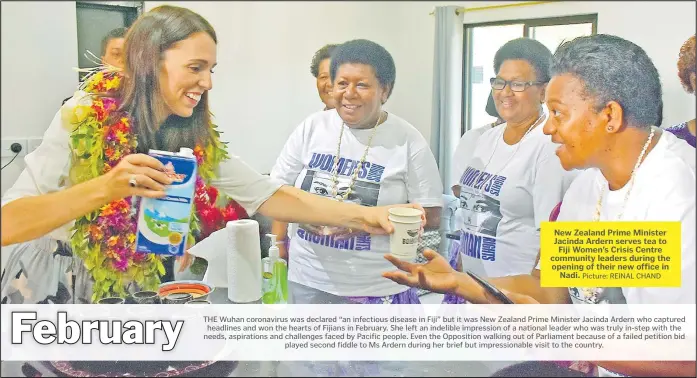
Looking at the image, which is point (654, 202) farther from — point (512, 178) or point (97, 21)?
point (97, 21)

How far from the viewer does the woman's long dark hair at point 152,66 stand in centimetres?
138

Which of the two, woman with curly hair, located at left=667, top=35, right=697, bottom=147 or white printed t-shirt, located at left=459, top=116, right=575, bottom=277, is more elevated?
woman with curly hair, located at left=667, top=35, right=697, bottom=147

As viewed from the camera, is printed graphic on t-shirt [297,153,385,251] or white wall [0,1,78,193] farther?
printed graphic on t-shirt [297,153,385,251]

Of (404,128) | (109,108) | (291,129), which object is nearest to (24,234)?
(109,108)

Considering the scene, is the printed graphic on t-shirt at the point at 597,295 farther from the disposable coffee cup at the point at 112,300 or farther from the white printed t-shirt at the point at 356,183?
the disposable coffee cup at the point at 112,300

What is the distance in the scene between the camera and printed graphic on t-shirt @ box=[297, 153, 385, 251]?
1480 mm

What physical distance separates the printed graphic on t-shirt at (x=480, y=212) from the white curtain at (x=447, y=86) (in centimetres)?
5

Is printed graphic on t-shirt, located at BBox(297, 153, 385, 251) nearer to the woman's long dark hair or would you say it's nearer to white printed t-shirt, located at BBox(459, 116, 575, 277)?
white printed t-shirt, located at BBox(459, 116, 575, 277)

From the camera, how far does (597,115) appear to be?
1.33m

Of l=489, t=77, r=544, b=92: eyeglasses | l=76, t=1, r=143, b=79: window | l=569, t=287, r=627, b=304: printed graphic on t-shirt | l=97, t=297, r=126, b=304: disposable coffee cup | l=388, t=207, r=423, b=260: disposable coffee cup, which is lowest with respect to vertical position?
l=97, t=297, r=126, b=304: disposable coffee cup

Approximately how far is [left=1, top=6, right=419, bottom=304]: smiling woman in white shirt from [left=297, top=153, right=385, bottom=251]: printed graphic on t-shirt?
0.13ft

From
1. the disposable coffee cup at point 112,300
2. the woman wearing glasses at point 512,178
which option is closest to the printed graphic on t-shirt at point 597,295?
the woman wearing glasses at point 512,178

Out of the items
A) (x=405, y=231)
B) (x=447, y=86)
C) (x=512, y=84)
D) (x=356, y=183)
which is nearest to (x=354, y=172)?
(x=356, y=183)

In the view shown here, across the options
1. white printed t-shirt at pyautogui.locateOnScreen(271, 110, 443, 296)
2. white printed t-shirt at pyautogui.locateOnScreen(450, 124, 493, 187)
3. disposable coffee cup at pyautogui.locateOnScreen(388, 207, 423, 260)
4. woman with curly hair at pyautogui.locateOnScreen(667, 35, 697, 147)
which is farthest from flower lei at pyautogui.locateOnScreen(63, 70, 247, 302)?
woman with curly hair at pyautogui.locateOnScreen(667, 35, 697, 147)
